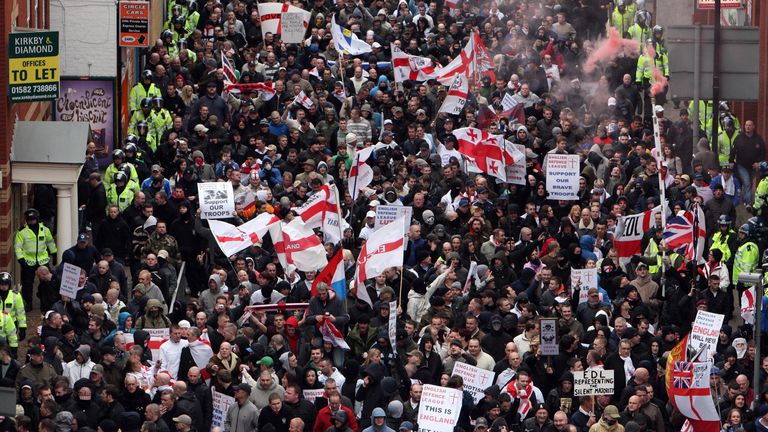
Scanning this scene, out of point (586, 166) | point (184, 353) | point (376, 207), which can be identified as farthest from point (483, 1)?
point (184, 353)

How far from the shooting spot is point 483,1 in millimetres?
46875

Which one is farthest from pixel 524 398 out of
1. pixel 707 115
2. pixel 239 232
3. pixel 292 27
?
pixel 292 27

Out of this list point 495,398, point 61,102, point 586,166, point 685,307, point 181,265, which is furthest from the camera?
point 61,102

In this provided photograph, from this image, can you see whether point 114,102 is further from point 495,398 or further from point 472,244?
point 495,398

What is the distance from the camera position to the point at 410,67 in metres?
40.1

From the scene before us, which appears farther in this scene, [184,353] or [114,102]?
[114,102]

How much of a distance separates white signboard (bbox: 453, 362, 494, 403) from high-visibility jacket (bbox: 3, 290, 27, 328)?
18.8ft

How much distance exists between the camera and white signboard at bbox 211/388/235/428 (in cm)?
2653

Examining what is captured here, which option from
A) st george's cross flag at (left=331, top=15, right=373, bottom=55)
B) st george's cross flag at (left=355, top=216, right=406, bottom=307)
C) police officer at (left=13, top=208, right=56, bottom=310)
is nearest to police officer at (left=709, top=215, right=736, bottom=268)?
st george's cross flag at (left=355, top=216, right=406, bottom=307)

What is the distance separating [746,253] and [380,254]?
17.7ft

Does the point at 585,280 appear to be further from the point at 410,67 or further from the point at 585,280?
the point at 410,67

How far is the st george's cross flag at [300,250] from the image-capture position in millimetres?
30188

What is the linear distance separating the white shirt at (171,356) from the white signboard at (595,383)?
15.4 ft

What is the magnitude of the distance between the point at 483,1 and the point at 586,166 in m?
12.4
